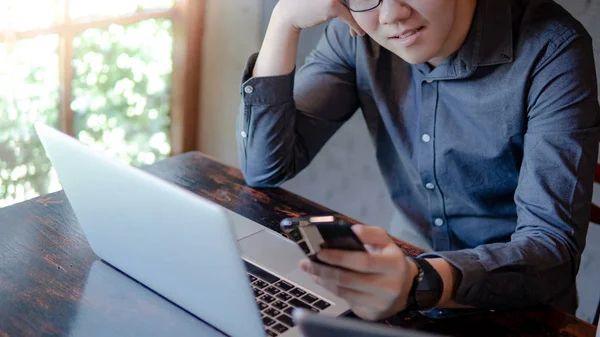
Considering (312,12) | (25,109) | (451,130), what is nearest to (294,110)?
(312,12)

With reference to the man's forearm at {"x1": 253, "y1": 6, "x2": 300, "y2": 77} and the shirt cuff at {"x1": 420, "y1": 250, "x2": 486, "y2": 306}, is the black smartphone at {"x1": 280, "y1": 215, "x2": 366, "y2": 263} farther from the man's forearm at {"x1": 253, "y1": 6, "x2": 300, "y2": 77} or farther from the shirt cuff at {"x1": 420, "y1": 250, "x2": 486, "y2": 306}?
the man's forearm at {"x1": 253, "y1": 6, "x2": 300, "y2": 77}

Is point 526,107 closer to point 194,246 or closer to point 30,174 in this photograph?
point 194,246

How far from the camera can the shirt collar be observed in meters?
1.22

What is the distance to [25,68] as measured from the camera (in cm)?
201

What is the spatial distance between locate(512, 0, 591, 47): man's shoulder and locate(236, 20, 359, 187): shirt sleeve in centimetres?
35

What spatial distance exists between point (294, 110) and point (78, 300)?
0.60 meters

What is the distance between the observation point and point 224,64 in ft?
8.13

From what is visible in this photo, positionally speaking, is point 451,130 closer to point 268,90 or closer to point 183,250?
point 268,90

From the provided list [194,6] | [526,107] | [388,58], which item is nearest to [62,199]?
[388,58]

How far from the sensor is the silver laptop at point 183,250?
0.79 meters

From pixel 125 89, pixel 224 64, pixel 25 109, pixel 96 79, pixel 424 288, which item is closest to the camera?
pixel 424 288

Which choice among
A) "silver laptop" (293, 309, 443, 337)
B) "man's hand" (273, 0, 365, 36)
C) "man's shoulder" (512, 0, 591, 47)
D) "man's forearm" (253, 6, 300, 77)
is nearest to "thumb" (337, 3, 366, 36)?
"man's hand" (273, 0, 365, 36)

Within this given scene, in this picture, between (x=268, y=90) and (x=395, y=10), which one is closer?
(x=395, y=10)

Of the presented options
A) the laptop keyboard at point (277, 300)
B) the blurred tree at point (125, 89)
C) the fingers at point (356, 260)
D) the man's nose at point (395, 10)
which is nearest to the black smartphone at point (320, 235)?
the fingers at point (356, 260)
